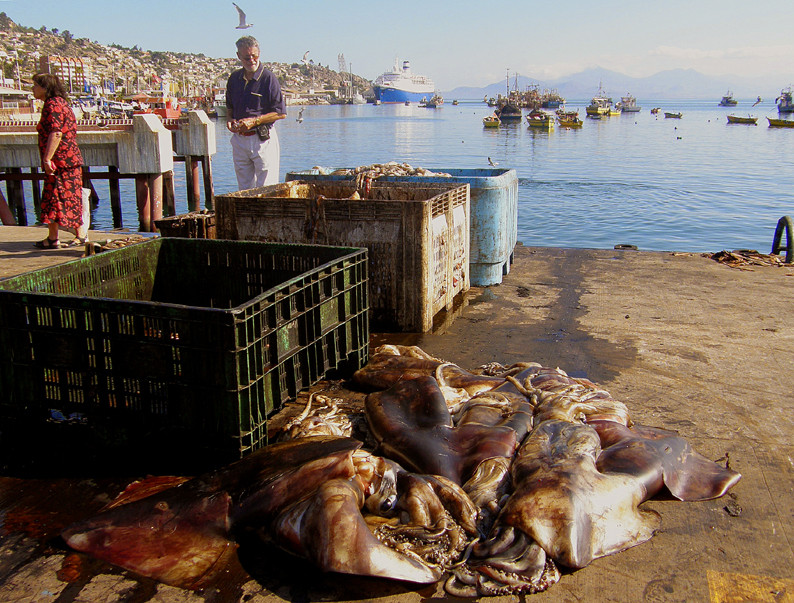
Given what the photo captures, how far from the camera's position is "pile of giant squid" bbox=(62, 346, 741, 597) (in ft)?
10.2

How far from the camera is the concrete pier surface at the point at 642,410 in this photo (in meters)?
3.08

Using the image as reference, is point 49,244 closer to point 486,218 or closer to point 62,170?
point 62,170

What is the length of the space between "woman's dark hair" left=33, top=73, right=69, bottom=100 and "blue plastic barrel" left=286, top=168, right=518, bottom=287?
10.3 ft

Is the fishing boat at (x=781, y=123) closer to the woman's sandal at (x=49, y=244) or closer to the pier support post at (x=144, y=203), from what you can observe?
the pier support post at (x=144, y=203)

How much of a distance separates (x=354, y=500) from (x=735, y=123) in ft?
409

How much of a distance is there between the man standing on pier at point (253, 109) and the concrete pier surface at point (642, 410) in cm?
279

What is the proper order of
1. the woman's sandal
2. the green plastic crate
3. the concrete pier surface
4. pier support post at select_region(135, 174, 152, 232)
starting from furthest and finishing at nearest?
pier support post at select_region(135, 174, 152, 232), the woman's sandal, the green plastic crate, the concrete pier surface

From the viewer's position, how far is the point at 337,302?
16.4 feet

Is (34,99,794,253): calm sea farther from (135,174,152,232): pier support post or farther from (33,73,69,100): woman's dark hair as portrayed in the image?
(33,73,69,100): woman's dark hair

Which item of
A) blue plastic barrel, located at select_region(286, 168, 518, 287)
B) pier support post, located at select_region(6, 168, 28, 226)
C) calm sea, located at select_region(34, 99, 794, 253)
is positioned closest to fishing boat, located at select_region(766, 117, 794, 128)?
calm sea, located at select_region(34, 99, 794, 253)

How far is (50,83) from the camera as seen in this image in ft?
28.8

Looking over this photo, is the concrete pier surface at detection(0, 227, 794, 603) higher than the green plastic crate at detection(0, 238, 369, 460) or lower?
lower

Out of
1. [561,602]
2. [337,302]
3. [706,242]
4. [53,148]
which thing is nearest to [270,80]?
[53,148]

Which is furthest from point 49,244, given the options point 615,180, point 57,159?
point 615,180
